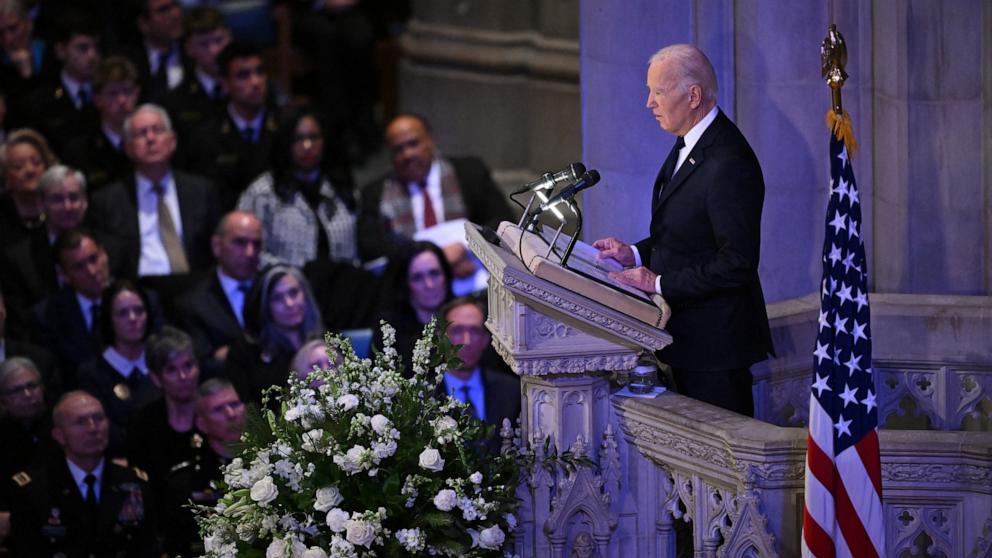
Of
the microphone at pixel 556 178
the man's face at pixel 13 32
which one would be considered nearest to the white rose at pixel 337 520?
the microphone at pixel 556 178

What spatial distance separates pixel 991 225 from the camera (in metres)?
6.55

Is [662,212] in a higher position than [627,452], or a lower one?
higher

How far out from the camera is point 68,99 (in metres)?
11.5

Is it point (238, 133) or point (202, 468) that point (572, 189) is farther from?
point (238, 133)

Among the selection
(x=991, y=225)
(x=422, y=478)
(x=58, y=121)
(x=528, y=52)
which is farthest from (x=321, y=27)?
(x=422, y=478)

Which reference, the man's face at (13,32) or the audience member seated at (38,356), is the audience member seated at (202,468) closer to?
the audience member seated at (38,356)

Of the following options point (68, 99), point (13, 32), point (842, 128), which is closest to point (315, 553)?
point (842, 128)

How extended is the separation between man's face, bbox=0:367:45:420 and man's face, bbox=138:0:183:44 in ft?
17.2

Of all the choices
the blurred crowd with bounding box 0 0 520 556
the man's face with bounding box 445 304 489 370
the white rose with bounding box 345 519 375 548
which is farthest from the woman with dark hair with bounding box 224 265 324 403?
the white rose with bounding box 345 519 375 548

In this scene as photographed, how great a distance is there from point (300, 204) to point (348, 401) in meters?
5.44

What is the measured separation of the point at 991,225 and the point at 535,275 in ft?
7.18

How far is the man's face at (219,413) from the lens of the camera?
25.9 feet

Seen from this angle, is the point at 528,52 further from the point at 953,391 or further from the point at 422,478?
the point at 422,478

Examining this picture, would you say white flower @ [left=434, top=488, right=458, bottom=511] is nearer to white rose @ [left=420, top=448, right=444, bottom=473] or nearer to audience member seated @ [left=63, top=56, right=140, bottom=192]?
white rose @ [left=420, top=448, right=444, bottom=473]
